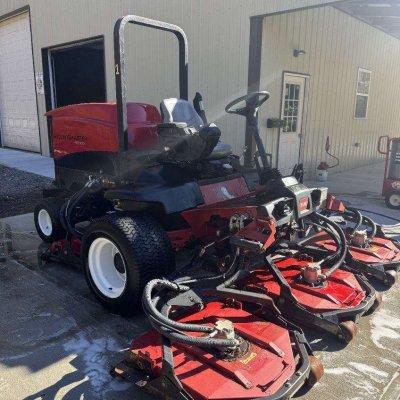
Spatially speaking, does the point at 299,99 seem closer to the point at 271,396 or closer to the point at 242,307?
the point at 242,307

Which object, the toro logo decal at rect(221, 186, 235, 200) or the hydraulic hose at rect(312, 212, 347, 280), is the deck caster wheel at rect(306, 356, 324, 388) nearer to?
the hydraulic hose at rect(312, 212, 347, 280)

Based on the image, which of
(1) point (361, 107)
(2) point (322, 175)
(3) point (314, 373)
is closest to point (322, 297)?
(3) point (314, 373)

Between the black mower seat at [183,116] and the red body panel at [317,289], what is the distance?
1111mm

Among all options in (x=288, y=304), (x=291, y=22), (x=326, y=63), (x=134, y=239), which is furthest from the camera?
(x=326, y=63)

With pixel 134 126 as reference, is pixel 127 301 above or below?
below

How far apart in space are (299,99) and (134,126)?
5.28 metres

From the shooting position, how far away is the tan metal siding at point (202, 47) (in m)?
6.70

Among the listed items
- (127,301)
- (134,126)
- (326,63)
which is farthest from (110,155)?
(326,63)

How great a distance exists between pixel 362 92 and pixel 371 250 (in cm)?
822

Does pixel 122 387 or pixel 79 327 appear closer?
pixel 122 387

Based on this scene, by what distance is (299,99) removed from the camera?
8.09m

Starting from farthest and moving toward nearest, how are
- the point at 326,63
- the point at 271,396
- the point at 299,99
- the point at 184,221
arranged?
the point at 326,63, the point at 299,99, the point at 184,221, the point at 271,396

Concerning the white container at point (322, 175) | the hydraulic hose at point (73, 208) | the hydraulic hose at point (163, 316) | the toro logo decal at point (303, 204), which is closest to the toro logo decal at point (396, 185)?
the white container at point (322, 175)

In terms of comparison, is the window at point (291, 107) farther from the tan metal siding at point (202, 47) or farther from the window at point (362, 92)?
the window at point (362, 92)
